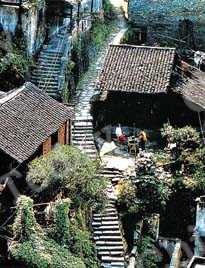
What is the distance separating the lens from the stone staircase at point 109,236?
35125 mm

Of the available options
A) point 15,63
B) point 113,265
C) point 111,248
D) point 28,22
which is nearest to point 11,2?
point 28,22

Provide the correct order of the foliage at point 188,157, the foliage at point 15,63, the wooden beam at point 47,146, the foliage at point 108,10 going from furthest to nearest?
the foliage at point 108,10 → the foliage at point 15,63 → the foliage at point 188,157 → the wooden beam at point 47,146

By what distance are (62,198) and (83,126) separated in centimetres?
833

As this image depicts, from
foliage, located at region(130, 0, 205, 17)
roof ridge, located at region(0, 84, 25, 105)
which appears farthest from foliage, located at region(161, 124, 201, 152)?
foliage, located at region(130, 0, 205, 17)

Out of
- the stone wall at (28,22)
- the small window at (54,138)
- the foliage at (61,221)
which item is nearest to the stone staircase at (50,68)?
the stone wall at (28,22)

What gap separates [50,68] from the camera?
145ft

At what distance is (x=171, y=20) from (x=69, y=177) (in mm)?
21169

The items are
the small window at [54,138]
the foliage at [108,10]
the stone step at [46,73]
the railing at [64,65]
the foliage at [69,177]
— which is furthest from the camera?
the foliage at [108,10]

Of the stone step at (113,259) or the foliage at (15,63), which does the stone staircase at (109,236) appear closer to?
the stone step at (113,259)

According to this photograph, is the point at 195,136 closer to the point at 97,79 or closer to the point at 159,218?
the point at 159,218

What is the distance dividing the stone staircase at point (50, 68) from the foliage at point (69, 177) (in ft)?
27.1

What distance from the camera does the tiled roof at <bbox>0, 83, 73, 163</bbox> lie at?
33.7m

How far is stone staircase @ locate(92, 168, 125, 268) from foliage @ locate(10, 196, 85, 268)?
2.89m

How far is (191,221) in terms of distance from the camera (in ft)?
125
